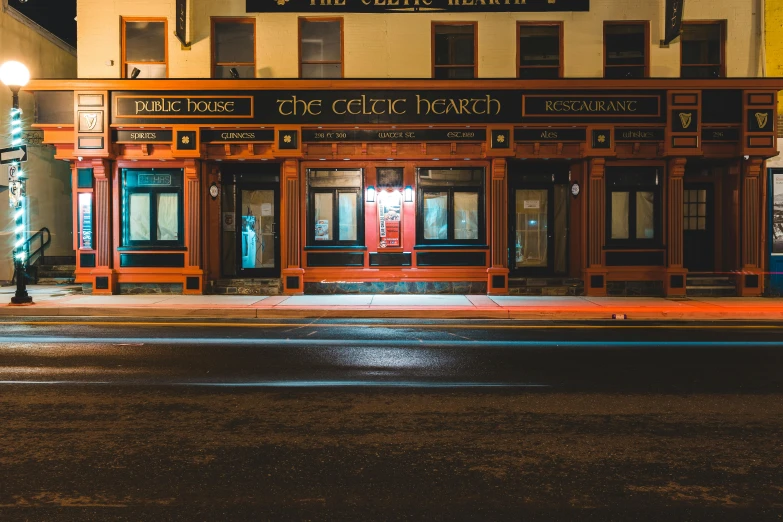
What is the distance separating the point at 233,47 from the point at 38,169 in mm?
8314

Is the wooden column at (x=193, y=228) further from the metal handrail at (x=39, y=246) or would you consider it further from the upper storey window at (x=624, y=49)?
the upper storey window at (x=624, y=49)

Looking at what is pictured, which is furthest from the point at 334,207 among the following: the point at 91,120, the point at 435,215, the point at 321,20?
the point at 91,120

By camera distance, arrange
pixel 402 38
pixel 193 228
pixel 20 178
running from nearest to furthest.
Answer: pixel 20 178
pixel 193 228
pixel 402 38

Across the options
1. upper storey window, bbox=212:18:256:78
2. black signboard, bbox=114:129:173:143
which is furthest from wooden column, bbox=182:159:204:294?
upper storey window, bbox=212:18:256:78

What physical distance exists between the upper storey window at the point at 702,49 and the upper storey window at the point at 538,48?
3.51m

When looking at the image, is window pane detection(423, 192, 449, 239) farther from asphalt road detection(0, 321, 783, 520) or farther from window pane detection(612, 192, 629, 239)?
asphalt road detection(0, 321, 783, 520)

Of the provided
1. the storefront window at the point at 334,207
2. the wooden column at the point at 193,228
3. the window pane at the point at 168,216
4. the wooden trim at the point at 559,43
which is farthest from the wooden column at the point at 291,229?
the wooden trim at the point at 559,43

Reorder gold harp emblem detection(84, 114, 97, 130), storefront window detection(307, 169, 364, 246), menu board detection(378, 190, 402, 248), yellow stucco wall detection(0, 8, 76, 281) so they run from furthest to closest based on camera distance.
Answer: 1. yellow stucco wall detection(0, 8, 76, 281)
2. storefront window detection(307, 169, 364, 246)
3. menu board detection(378, 190, 402, 248)
4. gold harp emblem detection(84, 114, 97, 130)

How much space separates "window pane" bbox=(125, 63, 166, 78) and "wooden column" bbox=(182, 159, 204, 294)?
2636 millimetres

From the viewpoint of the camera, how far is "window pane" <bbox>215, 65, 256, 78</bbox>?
17.8 m

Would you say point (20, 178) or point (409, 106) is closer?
point (20, 178)

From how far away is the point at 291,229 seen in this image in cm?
1759

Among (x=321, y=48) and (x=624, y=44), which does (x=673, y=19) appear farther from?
(x=321, y=48)

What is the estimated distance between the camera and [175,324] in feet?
41.2
